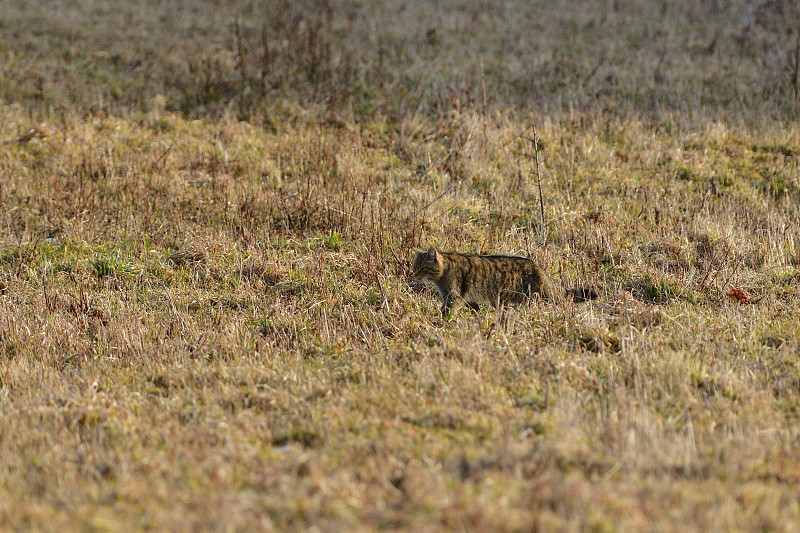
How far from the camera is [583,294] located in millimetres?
6402

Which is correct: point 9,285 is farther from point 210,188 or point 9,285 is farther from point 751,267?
point 751,267

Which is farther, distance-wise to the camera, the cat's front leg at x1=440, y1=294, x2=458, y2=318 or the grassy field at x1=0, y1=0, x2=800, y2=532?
the cat's front leg at x1=440, y1=294, x2=458, y2=318

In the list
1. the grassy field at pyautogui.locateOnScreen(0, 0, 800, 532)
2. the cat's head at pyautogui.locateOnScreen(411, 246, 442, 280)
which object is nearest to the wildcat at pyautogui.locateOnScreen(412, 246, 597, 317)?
the cat's head at pyautogui.locateOnScreen(411, 246, 442, 280)

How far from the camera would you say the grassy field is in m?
3.55

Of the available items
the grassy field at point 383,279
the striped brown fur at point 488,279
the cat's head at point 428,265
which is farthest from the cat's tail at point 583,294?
the cat's head at point 428,265

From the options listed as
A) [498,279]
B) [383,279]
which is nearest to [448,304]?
[498,279]

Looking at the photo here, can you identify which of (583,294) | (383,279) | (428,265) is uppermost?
(428,265)

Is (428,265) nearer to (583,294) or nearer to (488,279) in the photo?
(488,279)

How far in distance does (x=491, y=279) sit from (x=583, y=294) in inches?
33.9

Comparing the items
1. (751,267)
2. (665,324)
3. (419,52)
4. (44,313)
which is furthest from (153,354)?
(419,52)

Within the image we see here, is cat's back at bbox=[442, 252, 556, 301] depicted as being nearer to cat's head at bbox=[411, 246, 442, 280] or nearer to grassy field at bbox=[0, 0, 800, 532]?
cat's head at bbox=[411, 246, 442, 280]

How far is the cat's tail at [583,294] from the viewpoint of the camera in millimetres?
6387

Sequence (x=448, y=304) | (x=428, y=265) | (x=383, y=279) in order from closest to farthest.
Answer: (x=448, y=304) < (x=428, y=265) < (x=383, y=279)

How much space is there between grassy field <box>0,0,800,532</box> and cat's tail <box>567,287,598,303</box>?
0.95 feet
